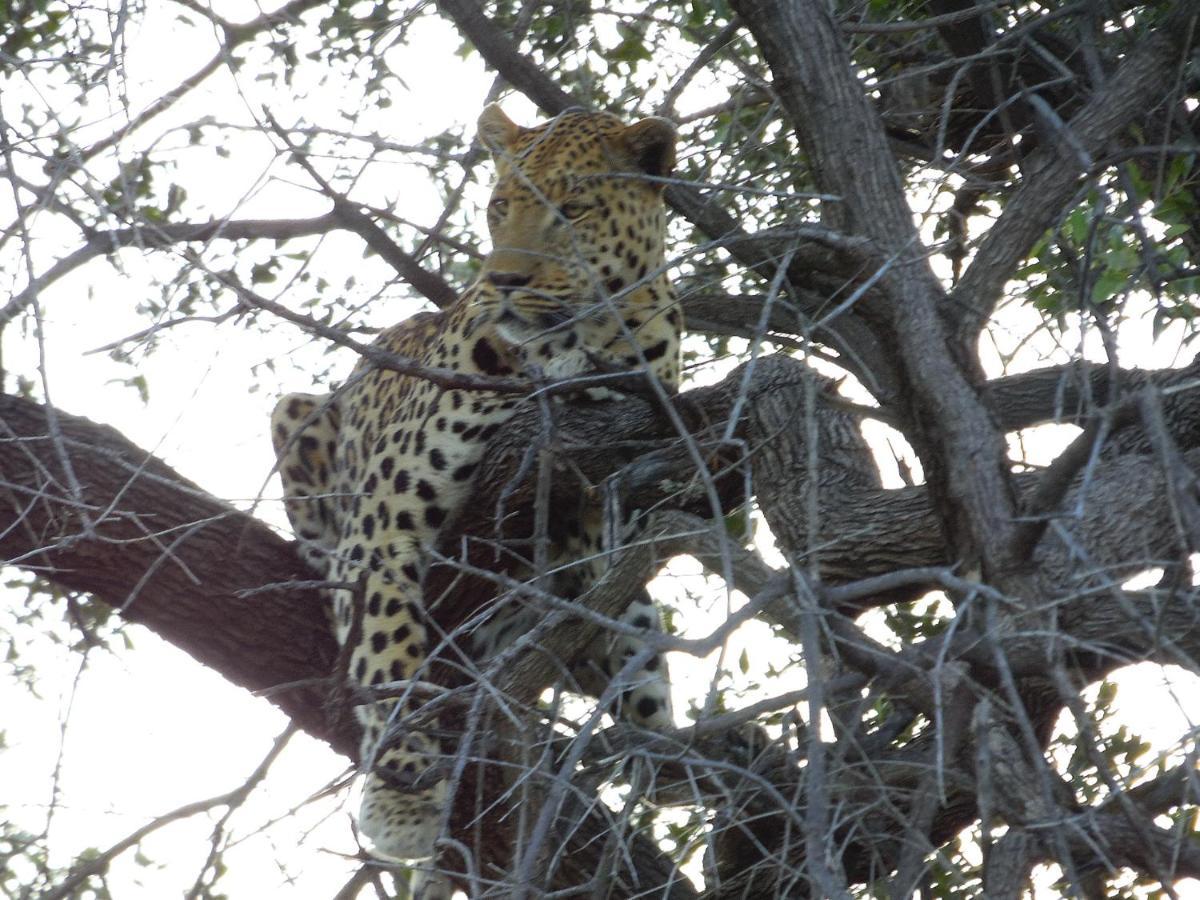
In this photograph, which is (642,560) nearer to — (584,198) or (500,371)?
(500,371)

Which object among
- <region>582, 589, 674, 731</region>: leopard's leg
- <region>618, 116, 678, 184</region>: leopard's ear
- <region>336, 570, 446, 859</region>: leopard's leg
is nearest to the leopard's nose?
<region>618, 116, 678, 184</region>: leopard's ear

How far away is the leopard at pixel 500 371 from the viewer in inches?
189

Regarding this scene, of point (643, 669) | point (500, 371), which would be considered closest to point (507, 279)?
point (500, 371)

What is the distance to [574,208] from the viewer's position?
17.8ft

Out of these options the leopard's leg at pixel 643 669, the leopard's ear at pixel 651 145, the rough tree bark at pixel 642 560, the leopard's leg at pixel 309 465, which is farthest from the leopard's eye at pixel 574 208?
the leopard's leg at pixel 643 669

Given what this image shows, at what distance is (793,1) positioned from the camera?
143 inches

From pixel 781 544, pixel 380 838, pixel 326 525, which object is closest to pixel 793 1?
pixel 781 544

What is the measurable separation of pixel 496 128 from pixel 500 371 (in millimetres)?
900

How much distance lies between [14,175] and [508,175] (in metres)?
2.27

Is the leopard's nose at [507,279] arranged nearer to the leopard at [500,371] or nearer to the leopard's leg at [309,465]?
the leopard at [500,371]

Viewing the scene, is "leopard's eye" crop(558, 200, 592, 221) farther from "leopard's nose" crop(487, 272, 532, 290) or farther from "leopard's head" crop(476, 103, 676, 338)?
"leopard's nose" crop(487, 272, 532, 290)

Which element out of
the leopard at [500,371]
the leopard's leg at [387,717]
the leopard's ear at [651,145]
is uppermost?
the leopard's ear at [651,145]

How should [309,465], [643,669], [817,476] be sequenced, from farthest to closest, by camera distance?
[309,465] < [643,669] < [817,476]

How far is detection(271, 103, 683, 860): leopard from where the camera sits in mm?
4793
